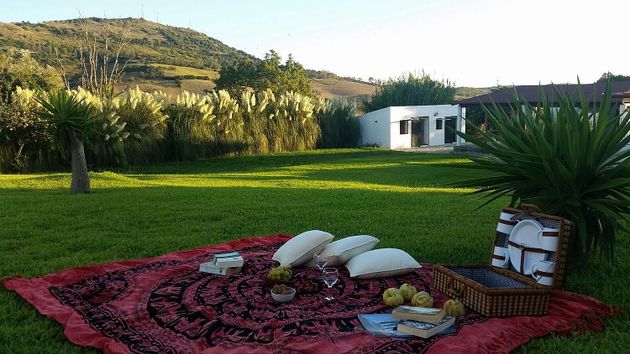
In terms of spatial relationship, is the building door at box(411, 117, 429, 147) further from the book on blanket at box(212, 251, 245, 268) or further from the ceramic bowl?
the ceramic bowl

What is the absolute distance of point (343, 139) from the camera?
27.8 m

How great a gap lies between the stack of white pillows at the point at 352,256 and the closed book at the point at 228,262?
0.36 m

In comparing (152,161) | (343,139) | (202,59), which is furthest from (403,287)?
(202,59)

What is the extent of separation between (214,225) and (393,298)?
378 centimetres

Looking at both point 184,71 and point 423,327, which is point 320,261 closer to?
point 423,327

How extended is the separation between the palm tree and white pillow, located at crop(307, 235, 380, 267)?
6806mm

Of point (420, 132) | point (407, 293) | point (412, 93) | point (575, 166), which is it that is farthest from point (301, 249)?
point (412, 93)

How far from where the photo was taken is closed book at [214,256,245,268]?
4.50 meters

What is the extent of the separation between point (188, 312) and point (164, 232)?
311 cm

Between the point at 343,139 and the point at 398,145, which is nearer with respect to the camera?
the point at 343,139

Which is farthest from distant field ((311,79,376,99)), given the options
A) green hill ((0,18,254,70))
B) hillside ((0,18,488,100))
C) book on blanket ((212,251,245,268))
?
book on blanket ((212,251,245,268))

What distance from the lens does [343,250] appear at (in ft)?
15.4

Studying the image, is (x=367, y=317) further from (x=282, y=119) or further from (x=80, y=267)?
(x=282, y=119)

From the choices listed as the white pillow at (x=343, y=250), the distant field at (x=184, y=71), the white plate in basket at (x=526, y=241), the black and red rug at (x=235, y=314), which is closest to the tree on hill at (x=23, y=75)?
the black and red rug at (x=235, y=314)
